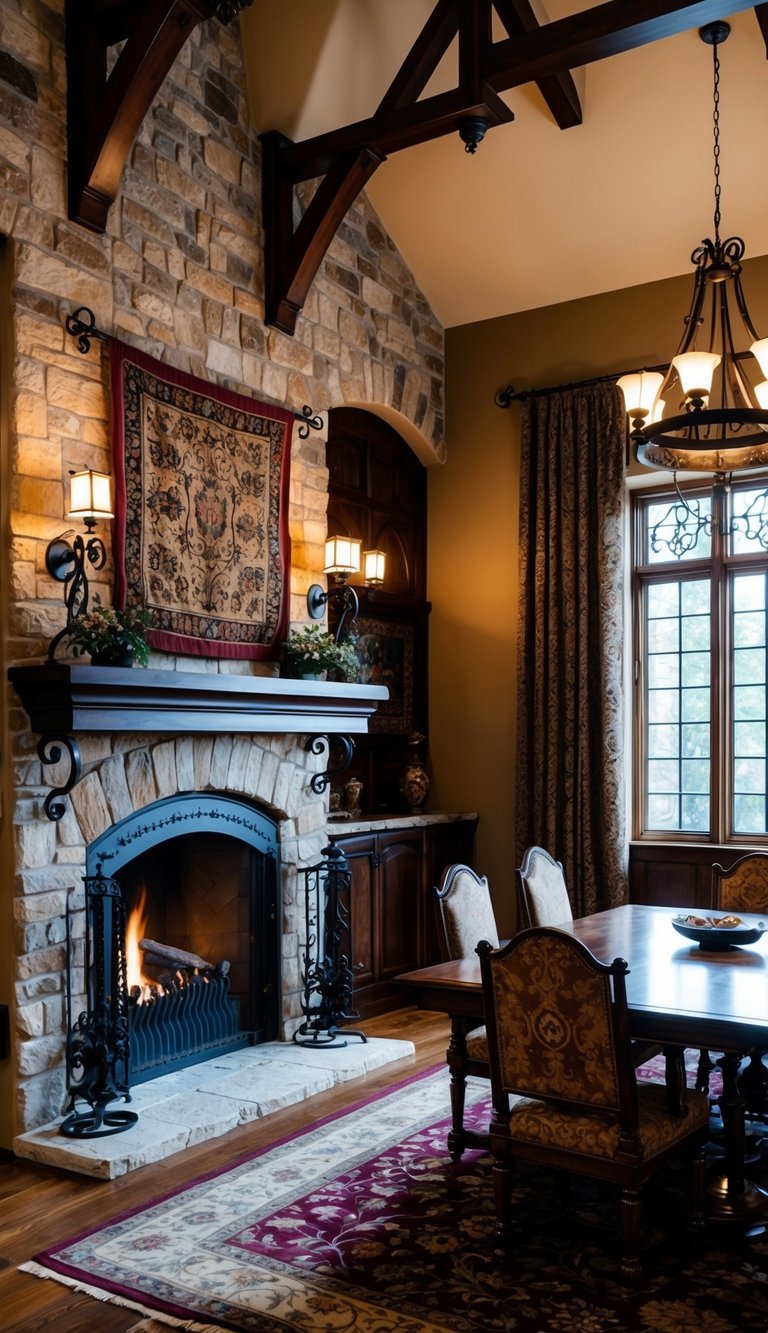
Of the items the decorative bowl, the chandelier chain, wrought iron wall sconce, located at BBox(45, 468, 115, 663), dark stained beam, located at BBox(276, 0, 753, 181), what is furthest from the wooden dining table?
dark stained beam, located at BBox(276, 0, 753, 181)

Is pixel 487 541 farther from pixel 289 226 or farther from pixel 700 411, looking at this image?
pixel 700 411

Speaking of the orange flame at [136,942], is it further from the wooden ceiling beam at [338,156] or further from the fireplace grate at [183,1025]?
the wooden ceiling beam at [338,156]

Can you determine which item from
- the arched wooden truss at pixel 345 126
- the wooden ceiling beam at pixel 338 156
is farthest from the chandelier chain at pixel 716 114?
the wooden ceiling beam at pixel 338 156

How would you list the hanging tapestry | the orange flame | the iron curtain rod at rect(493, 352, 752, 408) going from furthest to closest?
the iron curtain rod at rect(493, 352, 752, 408) → the orange flame → the hanging tapestry

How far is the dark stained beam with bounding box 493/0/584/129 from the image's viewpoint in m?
4.79

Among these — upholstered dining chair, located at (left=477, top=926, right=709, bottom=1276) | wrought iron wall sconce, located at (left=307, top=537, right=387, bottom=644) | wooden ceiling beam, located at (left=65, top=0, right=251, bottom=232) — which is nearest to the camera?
upholstered dining chair, located at (left=477, top=926, right=709, bottom=1276)

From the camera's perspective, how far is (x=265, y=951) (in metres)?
4.96

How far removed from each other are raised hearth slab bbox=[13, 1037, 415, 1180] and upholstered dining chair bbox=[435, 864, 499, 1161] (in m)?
0.77

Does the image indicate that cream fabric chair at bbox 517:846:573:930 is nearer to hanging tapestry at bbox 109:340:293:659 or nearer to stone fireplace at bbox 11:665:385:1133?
stone fireplace at bbox 11:665:385:1133

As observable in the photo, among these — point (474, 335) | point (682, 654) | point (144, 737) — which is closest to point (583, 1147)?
point (144, 737)

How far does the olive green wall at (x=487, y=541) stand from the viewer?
20.8ft

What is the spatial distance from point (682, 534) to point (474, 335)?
1772mm

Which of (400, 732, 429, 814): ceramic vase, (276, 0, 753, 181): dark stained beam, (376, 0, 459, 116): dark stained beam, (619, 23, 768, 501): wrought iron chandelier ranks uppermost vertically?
(376, 0, 459, 116): dark stained beam

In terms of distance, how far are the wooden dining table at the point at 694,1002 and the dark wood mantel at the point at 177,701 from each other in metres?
1.31
